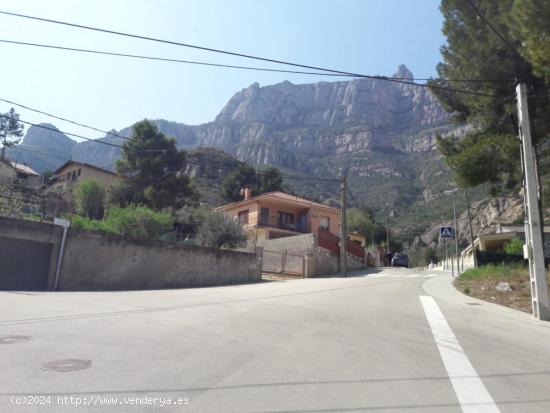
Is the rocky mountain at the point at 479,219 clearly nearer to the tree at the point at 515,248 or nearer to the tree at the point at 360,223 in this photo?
the tree at the point at 360,223

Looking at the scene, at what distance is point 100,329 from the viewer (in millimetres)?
7027

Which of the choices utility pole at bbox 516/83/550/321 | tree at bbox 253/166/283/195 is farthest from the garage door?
tree at bbox 253/166/283/195

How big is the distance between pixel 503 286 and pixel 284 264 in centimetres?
1785

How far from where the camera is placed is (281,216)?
1809 inches

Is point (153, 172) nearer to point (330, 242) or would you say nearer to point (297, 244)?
point (297, 244)

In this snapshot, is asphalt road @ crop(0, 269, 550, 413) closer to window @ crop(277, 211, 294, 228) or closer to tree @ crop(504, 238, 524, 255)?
tree @ crop(504, 238, 524, 255)

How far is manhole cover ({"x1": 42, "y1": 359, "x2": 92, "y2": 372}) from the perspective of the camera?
462 cm

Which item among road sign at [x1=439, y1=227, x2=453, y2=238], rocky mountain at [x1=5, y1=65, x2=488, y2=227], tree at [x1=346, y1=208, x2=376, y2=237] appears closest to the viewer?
road sign at [x1=439, y1=227, x2=453, y2=238]

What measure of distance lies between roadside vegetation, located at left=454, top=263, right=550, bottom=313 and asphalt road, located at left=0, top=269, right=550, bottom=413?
3474 mm

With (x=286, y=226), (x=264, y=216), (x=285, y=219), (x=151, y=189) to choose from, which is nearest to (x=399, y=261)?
(x=286, y=226)

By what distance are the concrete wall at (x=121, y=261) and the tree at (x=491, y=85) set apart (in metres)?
13.0

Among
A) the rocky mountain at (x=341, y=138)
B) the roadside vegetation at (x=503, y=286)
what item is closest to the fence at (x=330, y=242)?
the roadside vegetation at (x=503, y=286)

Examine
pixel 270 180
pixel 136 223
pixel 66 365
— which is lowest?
pixel 66 365

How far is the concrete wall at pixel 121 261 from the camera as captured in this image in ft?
57.8
